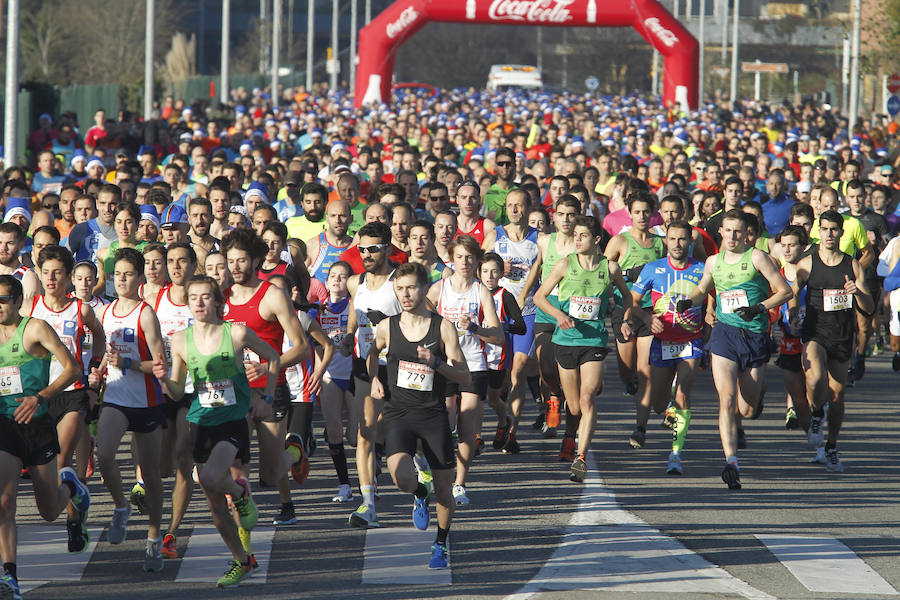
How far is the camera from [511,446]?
11.6 meters

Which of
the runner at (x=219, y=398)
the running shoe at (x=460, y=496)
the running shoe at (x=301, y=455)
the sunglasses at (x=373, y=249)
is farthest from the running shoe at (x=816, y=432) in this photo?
the runner at (x=219, y=398)

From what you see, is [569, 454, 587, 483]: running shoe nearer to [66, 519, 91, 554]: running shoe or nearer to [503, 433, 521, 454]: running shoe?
[503, 433, 521, 454]: running shoe

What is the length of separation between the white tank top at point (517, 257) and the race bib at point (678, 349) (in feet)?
4.02

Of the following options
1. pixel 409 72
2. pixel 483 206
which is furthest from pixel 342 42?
pixel 483 206

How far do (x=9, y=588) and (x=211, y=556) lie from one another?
1.37 m

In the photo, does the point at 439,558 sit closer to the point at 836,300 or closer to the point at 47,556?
the point at 47,556

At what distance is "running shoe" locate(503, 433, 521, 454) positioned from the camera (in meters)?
11.6

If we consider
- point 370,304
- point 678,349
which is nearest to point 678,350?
point 678,349

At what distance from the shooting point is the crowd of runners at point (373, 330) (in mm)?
8055

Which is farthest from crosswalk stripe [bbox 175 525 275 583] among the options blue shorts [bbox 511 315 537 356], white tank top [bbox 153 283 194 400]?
blue shorts [bbox 511 315 537 356]

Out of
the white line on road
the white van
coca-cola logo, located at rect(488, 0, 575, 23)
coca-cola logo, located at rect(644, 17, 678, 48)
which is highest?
the white van

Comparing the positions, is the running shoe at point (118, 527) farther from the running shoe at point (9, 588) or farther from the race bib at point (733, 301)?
the race bib at point (733, 301)

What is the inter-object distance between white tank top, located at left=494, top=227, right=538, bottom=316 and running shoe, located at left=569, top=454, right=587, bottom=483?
180cm

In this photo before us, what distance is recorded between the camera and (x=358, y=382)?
9.66 metres
